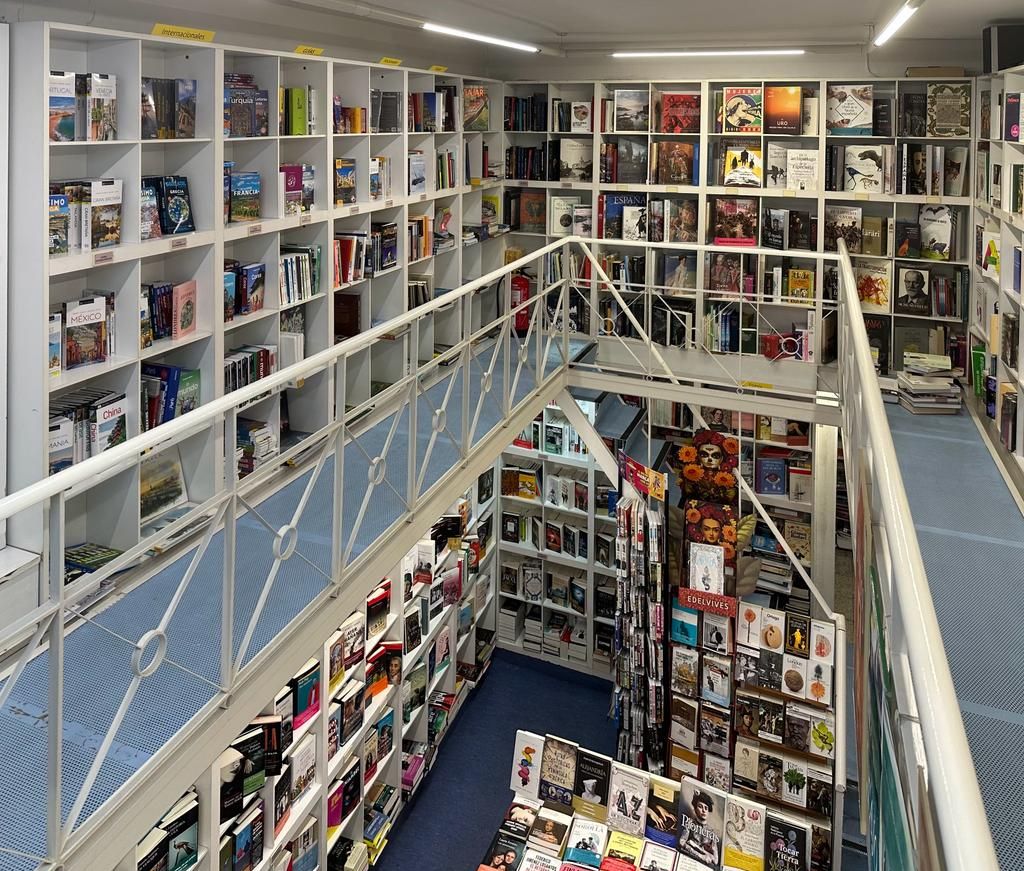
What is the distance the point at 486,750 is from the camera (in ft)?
17.8

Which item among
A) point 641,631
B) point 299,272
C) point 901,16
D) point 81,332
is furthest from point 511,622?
point 901,16

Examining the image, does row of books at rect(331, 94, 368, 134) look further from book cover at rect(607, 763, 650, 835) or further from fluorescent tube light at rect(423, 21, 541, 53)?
book cover at rect(607, 763, 650, 835)

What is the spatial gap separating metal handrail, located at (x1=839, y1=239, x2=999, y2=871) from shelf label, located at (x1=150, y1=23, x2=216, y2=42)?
3.06m

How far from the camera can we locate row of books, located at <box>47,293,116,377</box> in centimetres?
316

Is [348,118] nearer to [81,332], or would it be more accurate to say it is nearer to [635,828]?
[81,332]

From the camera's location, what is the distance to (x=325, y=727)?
13.1 ft

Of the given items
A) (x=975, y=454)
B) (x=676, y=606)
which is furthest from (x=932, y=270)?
(x=676, y=606)

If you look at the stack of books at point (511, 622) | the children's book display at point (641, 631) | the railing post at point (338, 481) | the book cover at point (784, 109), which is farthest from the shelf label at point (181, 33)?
the stack of books at point (511, 622)

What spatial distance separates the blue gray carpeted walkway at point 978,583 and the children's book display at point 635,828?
1.07 meters

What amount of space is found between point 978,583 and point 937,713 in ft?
9.29

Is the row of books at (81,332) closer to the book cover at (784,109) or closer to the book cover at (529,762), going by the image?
the book cover at (529,762)

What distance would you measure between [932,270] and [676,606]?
329 centimetres

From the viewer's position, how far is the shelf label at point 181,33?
332 centimetres

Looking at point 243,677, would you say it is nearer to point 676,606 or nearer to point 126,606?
point 126,606
